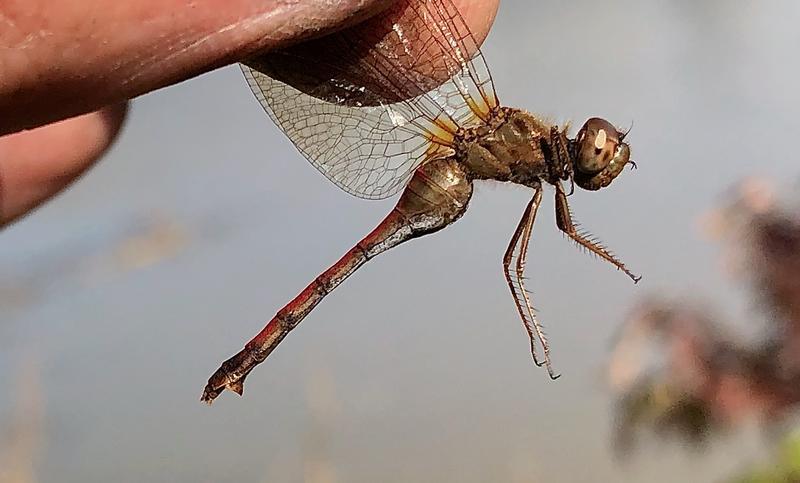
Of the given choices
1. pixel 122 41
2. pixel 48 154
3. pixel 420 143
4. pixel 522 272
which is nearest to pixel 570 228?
pixel 522 272

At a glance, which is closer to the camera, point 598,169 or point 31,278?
point 598,169

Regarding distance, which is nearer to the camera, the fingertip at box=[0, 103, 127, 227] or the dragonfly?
the dragonfly

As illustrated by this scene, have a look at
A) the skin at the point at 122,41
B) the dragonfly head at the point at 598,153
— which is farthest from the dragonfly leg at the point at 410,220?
the skin at the point at 122,41

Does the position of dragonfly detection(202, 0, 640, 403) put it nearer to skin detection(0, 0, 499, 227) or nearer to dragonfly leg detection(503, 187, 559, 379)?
dragonfly leg detection(503, 187, 559, 379)

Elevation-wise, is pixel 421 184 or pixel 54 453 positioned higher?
pixel 54 453

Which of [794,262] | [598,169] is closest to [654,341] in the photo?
[794,262]

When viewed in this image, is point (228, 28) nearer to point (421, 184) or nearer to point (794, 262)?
point (421, 184)

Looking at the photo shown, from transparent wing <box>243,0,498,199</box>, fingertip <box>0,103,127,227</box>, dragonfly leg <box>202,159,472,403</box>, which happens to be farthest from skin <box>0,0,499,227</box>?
fingertip <box>0,103,127,227</box>
